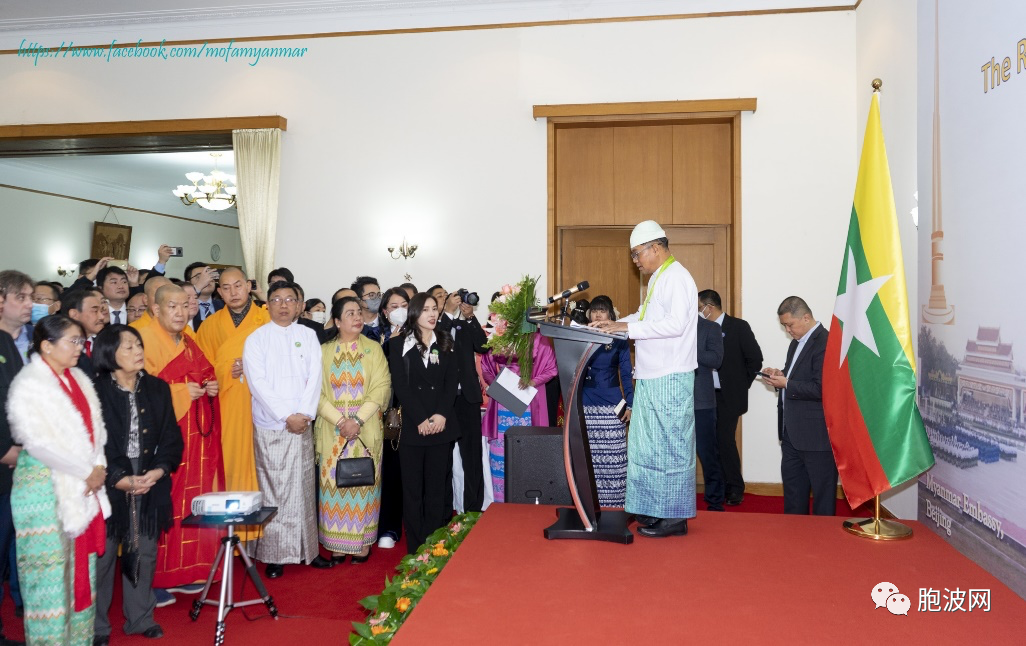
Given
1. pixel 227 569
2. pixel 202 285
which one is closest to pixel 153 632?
pixel 227 569

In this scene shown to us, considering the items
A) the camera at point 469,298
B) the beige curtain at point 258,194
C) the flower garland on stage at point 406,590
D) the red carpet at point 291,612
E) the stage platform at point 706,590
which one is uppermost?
the beige curtain at point 258,194

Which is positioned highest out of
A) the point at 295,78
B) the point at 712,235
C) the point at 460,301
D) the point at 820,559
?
the point at 295,78

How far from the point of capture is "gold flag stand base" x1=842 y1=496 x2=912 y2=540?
3.41 meters

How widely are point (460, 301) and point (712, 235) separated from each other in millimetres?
2485

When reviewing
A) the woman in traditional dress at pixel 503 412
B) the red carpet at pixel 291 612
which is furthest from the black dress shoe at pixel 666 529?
the woman in traditional dress at pixel 503 412

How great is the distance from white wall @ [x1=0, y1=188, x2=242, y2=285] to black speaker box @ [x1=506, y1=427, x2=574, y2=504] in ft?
29.2

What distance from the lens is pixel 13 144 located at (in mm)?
7539

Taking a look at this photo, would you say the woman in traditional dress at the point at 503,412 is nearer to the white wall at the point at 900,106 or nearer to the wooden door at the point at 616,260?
the wooden door at the point at 616,260

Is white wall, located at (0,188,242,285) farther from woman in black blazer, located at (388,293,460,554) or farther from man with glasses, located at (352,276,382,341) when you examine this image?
woman in black blazer, located at (388,293,460,554)

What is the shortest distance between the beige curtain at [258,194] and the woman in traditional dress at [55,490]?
3.98 metres

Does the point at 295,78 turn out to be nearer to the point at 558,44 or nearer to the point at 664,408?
the point at 558,44

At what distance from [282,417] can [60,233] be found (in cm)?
869

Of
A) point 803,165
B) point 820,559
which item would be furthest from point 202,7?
point 820,559

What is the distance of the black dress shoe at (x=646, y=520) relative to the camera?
11.6 ft
